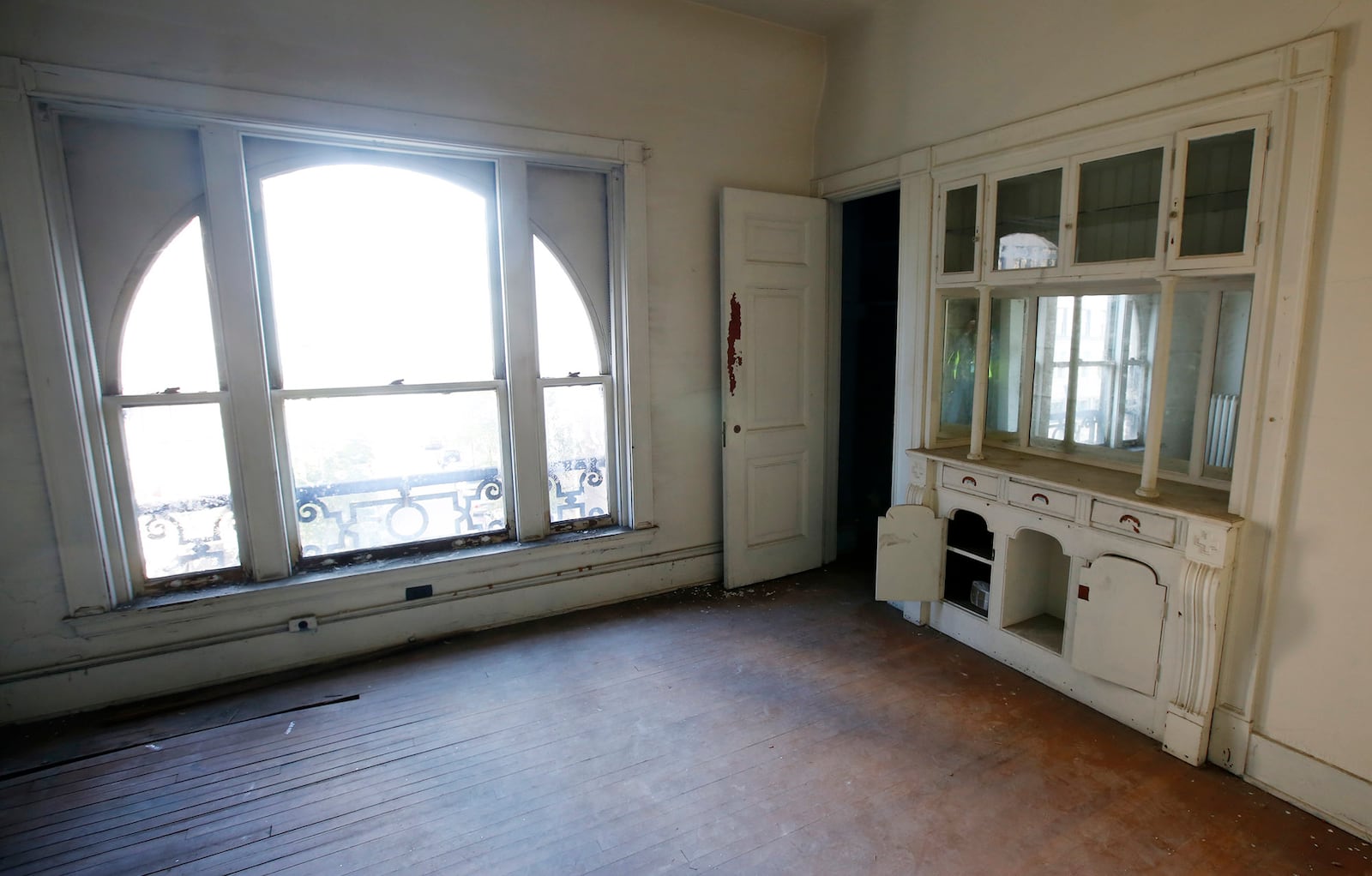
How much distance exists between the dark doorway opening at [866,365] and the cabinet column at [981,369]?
1309mm

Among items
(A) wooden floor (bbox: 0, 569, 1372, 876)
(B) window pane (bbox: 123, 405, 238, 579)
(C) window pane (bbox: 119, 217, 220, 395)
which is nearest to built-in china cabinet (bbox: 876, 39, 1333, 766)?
(A) wooden floor (bbox: 0, 569, 1372, 876)

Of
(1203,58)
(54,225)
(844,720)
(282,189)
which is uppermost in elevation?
(1203,58)

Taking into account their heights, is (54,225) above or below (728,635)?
above

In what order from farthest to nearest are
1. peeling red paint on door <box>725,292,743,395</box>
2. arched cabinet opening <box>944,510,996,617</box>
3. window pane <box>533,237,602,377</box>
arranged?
peeling red paint on door <box>725,292,743,395</box> < window pane <box>533,237,602,377</box> < arched cabinet opening <box>944,510,996,617</box>

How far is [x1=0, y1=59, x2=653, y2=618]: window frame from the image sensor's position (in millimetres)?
2520

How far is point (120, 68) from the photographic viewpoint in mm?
2588

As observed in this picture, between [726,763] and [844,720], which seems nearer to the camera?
[726,763]

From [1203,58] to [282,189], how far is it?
381 centimetres

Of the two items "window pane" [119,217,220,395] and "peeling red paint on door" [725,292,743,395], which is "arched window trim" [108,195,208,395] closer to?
"window pane" [119,217,220,395]

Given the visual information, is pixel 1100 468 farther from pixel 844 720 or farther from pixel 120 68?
pixel 120 68

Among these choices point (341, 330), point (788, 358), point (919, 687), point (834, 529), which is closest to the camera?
point (919, 687)

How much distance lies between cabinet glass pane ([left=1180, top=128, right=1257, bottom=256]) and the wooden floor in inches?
75.3

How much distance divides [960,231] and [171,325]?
147 inches

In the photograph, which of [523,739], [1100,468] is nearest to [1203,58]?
[1100,468]
